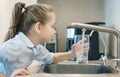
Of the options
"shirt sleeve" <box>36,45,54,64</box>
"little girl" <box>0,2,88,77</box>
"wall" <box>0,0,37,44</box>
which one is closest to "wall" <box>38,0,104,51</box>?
"wall" <box>0,0,37,44</box>

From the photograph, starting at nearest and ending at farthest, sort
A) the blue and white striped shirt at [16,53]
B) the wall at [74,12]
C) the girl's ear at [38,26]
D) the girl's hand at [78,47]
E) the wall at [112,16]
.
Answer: the blue and white striped shirt at [16,53], the girl's ear at [38,26], the girl's hand at [78,47], the wall at [112,16], the wall at [74,12]

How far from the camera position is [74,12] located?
2250 millimetres

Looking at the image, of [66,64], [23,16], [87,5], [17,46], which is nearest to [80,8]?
[87,5]

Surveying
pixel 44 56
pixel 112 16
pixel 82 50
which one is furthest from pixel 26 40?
pixel 112 16

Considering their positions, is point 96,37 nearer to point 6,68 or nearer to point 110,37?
point 110,37

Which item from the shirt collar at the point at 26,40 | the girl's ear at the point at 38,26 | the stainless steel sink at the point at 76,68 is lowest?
the stainless steel sink at the point at 76,68

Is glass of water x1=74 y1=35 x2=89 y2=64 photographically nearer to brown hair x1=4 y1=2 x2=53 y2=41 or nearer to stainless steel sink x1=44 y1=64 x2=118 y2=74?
stainless steel sink x1=44 y1=64 x2=118 y2=74

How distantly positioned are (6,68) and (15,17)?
0.83ft

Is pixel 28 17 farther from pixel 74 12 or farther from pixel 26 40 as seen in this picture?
pixel 74 12

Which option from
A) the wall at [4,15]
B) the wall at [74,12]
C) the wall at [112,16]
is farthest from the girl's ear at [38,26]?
the wall at [74,12]

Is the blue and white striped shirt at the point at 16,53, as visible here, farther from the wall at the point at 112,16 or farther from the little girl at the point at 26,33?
the wall at the point at 112,16

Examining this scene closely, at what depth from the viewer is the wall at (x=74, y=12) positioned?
2.23m

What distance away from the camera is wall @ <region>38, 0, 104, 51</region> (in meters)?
2.23

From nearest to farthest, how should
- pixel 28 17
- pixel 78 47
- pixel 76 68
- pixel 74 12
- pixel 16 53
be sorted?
pixel 16 53, pixel 28 17, pixel 78 47, pixel 76 68, pixel 74 12
